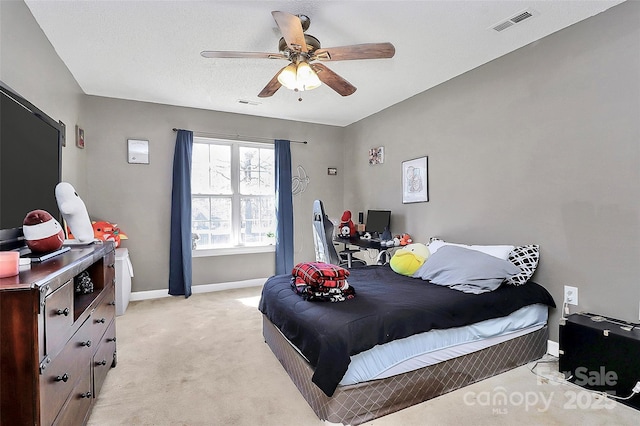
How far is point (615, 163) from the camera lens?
85.0 inches

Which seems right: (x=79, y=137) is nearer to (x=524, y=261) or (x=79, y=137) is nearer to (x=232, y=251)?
(x=232, y=251)

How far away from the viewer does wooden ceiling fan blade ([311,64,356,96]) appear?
7.62 ft

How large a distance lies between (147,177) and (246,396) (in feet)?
10.5

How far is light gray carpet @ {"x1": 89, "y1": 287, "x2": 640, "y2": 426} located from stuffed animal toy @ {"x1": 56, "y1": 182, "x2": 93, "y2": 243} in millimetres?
1018

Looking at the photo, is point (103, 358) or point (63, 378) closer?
point (63, 378)

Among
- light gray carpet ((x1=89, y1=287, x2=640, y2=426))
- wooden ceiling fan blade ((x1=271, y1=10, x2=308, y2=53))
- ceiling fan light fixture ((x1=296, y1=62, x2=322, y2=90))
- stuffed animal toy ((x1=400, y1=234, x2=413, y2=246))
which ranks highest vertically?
wooden ceiling fan blade ((x1=271, y1=10, x2=308, y2=53))

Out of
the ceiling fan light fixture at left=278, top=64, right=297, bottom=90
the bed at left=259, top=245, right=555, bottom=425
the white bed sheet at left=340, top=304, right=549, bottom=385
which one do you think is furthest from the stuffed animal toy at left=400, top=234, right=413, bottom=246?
the ceiling fan light fixture at left=278, top=64, right=297, bottom=90

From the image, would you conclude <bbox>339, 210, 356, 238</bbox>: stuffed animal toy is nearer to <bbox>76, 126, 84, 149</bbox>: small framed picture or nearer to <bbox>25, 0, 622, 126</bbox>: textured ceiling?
<bbox>25, 0, 622, 126</bbox>: textured ceiling

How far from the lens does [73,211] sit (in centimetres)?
194

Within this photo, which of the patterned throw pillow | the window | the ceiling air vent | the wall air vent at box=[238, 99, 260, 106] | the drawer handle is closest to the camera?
the drawer handle

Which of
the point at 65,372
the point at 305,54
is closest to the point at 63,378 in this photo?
the point at 65,372

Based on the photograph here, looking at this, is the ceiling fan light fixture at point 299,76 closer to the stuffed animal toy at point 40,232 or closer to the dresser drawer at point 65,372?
the stuffed animal toy at point 40,232

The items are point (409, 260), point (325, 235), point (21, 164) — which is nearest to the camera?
point (21, 164)

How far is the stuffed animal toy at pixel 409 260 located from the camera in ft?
9.45
